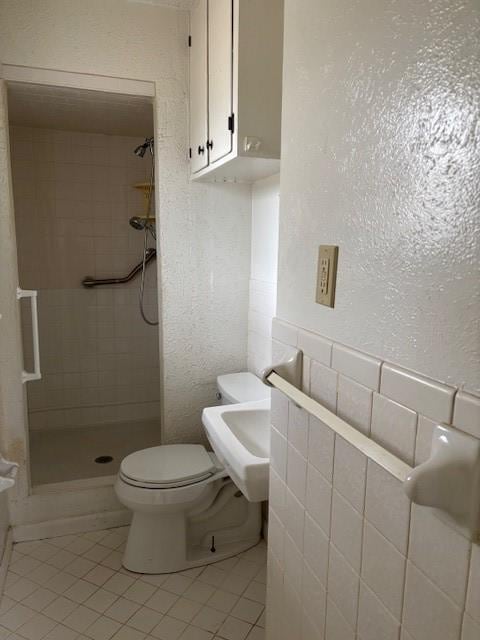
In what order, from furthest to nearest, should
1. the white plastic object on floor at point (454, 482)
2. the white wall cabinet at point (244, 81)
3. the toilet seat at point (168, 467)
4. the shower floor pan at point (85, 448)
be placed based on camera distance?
the shower floor pan at point (85, 448), the toilet seat at point (168, 467), the white wall cabinet at point (244, 81), the white plastic object on floor at point (454, 482)

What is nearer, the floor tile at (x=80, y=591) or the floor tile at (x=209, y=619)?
the floor tile at (x=209, y=619)

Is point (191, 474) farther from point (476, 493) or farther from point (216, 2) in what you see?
point (216, 2)

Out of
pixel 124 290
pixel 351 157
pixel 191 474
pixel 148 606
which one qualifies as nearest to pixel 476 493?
pixel 351 157

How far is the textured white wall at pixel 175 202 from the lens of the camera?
6.45 ft

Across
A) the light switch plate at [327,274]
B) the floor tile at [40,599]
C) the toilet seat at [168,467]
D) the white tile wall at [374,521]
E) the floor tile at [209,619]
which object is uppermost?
the light switch plate at [327,274]

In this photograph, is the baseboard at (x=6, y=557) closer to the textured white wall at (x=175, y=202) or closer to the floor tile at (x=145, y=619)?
the floor tile at (x=145, y=619)

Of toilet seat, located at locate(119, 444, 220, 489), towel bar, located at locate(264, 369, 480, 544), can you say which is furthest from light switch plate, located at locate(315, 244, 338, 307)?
toilet seat, located at locate(119, 444, 220, 489)

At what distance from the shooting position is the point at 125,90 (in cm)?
210

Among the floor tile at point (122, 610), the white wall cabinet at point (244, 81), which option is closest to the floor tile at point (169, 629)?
the floor tile at point (122, 610)

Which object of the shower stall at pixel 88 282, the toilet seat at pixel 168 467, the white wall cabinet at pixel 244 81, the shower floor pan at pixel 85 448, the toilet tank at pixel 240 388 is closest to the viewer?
the white wall cabinet at pixel 244 81

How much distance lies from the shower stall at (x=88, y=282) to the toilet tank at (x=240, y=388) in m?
1.06

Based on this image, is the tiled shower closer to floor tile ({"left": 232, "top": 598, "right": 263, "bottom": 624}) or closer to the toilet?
the toilet

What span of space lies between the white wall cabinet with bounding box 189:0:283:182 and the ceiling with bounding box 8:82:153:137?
Result: 0.58m

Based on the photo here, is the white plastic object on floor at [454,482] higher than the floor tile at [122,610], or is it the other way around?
the white plastic object on floor at [454,482]
